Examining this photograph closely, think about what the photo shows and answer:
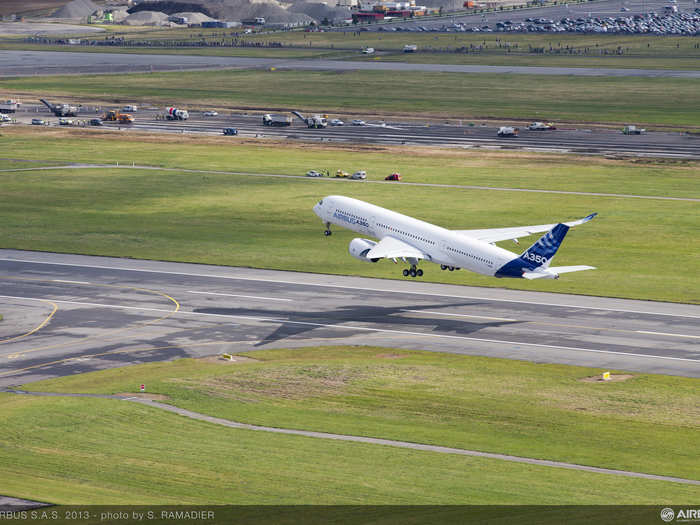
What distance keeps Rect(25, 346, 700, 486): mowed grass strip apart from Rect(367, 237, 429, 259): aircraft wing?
1815 centimetres

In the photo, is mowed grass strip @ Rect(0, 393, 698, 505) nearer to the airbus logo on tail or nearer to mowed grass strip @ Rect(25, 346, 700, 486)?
mowed grass strip @ Rect(25, 346, 700, 486)

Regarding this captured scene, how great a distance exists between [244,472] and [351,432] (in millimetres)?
9573

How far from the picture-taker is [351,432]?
60562 mm

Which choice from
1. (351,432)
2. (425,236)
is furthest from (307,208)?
(351,432)

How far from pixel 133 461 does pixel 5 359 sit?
90.0ft

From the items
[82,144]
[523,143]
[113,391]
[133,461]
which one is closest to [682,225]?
[523,143]

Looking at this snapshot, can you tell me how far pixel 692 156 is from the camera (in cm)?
17188

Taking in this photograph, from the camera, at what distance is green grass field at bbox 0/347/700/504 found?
5025 cm

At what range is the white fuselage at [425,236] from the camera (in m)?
91.9

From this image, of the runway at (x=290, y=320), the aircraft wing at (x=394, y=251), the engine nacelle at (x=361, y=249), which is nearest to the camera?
the runway at (x=290, y=320)

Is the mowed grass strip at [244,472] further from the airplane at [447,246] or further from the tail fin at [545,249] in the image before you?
the airplane at [447,246]

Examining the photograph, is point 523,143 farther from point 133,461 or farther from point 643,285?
point 133,461

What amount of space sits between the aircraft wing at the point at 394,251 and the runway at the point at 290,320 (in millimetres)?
3635

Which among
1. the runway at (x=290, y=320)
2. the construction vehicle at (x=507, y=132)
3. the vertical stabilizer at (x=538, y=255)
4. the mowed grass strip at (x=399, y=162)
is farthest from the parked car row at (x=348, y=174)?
the vertical stabilizer at (x=538, y=255)
